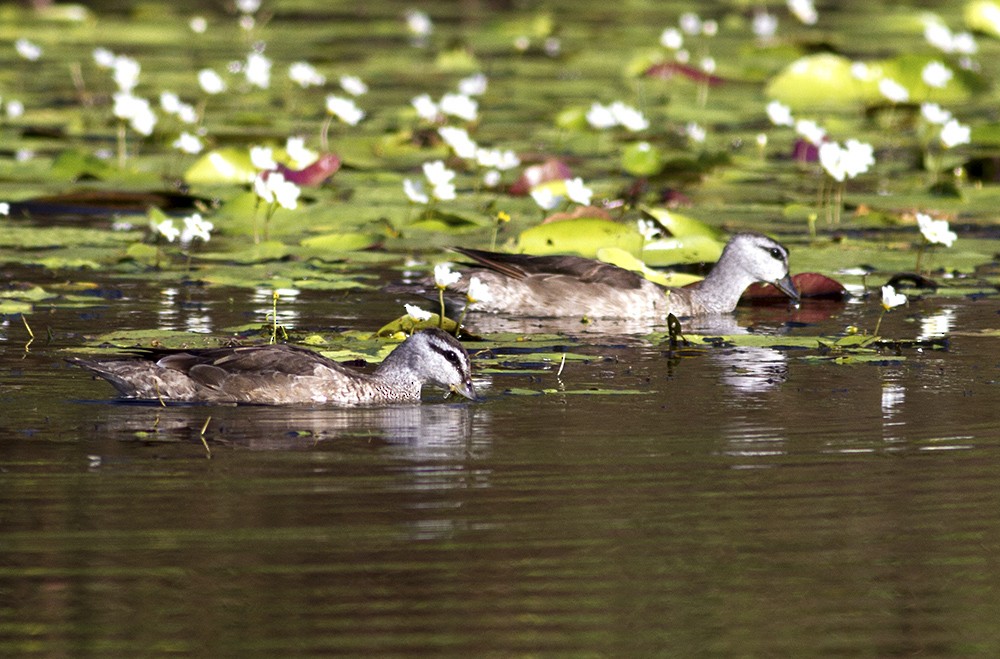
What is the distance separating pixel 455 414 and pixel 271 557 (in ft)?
9.00

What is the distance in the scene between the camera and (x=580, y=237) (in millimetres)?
14352

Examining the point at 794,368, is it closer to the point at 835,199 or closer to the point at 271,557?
the point at 271,557

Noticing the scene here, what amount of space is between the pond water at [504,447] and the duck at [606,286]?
188 millimetres

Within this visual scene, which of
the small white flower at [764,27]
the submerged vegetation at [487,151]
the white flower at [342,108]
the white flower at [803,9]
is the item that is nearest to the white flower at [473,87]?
the submerged vegetation at [487,151]

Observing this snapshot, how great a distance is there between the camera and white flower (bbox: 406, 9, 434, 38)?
29.8 meters

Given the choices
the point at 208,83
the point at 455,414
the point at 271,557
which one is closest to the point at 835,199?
the point at 208,83

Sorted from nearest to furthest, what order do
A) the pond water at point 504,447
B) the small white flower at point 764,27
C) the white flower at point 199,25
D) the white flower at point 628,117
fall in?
the pond water at point 504,447, the white flower at point 628,117, the white flower at point 199,25, the small white flower at point 764,27

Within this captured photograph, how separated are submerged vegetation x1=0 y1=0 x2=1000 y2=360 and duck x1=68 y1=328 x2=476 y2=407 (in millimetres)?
824

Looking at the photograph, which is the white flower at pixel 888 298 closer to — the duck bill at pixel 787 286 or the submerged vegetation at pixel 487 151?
the submerged vegetation at pixel 487 151

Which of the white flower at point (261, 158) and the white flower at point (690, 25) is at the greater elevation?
the white flower at point (690, 25)

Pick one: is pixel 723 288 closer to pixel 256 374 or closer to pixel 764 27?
pixel 256 374

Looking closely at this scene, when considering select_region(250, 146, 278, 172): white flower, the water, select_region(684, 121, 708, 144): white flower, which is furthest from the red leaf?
select_region(684, 121, 708, 144): white flower

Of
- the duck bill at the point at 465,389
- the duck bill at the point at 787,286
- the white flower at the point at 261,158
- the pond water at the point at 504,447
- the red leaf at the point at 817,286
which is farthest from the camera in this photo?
the white flower at the point at 261,158

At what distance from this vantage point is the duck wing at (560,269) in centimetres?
1284
